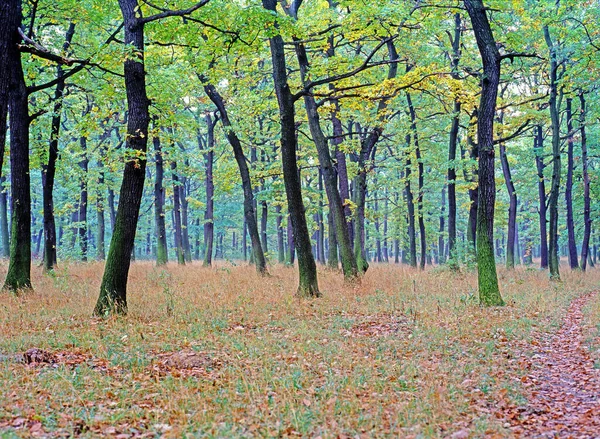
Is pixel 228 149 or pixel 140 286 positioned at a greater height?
pixel 228 149

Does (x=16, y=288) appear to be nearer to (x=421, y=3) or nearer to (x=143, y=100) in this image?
(x=143, y=100)

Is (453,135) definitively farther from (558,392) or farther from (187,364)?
(187,364)

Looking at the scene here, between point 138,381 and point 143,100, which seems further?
point 143,100

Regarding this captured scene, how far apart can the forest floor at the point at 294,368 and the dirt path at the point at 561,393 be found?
2 centimetres

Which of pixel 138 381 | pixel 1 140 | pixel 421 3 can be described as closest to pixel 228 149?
pixel 421 3

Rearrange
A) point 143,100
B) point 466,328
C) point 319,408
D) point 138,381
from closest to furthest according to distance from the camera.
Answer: point 319,408
point 138,381
point 466,328
point 143,100

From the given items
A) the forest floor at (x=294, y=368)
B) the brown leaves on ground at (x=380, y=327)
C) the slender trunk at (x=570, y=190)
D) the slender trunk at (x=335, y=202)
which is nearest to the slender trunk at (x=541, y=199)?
the slender trunk at (x=570, y=190)

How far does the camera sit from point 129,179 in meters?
9.12

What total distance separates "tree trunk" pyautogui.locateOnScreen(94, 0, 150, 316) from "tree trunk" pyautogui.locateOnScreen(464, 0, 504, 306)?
24.9ft

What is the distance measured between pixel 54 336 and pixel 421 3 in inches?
439

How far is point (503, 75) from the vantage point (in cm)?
1847

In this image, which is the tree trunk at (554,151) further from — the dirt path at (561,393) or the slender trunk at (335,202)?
the dirt path at (561,393)

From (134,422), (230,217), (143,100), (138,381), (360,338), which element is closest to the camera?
(134,422)

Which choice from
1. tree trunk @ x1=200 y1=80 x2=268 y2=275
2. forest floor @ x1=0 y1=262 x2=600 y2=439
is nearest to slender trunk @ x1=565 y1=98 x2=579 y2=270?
forest floor @ x1=0 y1=262 x2=600 y2=439
